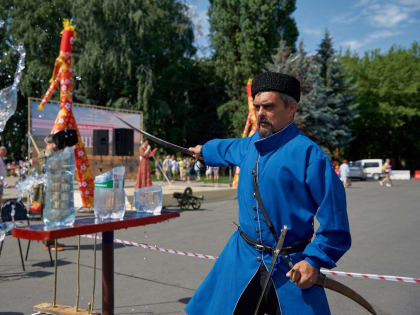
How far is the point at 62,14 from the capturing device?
33.1 m

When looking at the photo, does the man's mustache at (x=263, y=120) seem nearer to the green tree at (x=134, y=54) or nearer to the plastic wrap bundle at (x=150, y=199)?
the plastic wrap bundle at (x=150, y=199)

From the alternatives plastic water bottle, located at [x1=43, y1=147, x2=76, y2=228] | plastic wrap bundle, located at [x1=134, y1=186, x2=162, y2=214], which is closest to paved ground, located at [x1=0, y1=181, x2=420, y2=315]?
plastic wrap bundle, located at [x1=134, y1=186, x2=162, y2=214]

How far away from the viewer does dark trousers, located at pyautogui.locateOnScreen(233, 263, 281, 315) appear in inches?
94.8

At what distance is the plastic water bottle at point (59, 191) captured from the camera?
291cm

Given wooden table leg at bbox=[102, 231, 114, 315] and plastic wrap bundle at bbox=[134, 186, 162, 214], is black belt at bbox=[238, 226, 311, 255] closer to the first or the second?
plastic wrap bundle at bbox=[134, 186, 162, 214]

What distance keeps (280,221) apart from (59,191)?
165 centimetres

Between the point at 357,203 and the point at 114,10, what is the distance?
22078 mm

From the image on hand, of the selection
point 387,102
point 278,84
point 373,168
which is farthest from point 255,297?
point 387,102

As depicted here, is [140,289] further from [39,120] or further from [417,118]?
[417,118]

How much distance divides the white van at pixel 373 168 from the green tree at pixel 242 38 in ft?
39.2

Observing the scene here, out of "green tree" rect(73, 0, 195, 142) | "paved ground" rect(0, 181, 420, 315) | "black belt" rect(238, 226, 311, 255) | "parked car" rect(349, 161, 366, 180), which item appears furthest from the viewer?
"parked car" rect(349, 161, 366, 180)

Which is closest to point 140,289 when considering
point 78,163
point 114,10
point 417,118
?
point 78,163

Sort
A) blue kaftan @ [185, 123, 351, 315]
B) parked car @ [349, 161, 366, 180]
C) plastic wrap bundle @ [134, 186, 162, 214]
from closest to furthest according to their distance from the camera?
blue kaftan @ [185, 123, 351, 315] → plastic wrap bundle @ [134, 186, 162, 214] → parked car @ [349, 161, 366, 180]

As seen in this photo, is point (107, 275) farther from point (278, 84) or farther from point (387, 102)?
point (387, 102)
